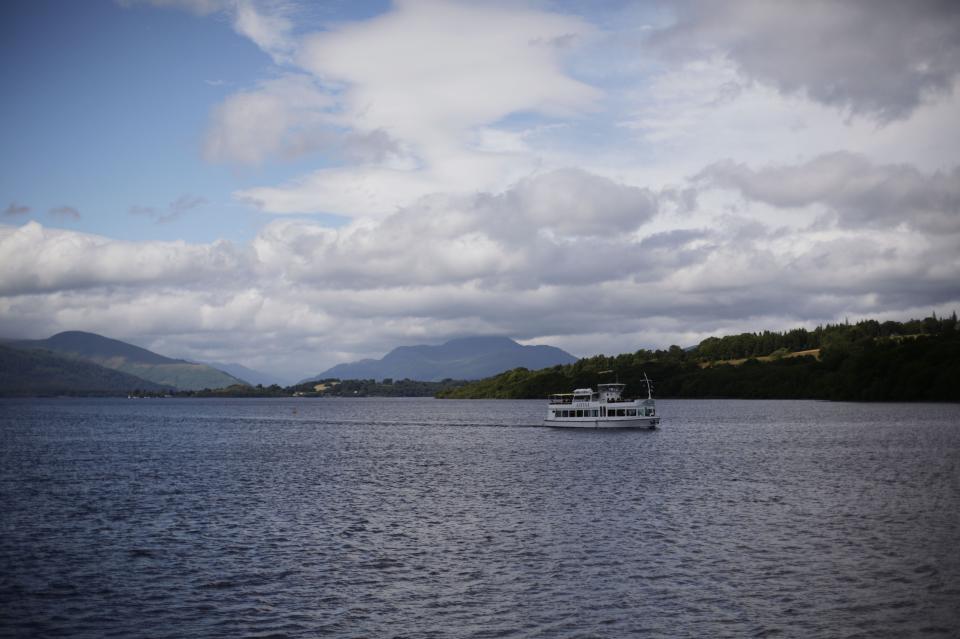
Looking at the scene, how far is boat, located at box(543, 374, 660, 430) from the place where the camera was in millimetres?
175250

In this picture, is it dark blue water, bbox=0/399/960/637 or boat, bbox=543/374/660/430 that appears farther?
boat, bbox=543/374/660/430

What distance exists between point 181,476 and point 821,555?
236 ft

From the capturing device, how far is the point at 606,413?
585 feet

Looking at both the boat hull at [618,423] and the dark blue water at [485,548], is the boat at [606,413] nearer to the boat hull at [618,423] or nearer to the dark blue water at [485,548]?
the boat hull at [618,423]

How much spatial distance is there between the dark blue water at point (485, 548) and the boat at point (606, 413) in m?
67.1

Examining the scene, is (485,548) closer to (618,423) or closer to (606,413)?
(618,423)

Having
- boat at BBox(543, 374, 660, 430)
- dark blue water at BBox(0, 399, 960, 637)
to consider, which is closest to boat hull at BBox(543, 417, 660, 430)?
boat at BBox(543, 374, 660, 430)

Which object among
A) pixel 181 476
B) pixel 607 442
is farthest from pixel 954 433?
pixel 181 476

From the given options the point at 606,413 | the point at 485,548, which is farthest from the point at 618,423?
the point at 485,548

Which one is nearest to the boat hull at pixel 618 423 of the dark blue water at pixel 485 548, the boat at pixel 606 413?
the boat at pixel 606 413

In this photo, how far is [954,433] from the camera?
137m

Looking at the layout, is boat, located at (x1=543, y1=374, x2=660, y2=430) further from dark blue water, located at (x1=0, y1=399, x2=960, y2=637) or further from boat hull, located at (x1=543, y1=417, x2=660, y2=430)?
dark blue water, located at (x1=0, y1=399, x2=960, y2=637)

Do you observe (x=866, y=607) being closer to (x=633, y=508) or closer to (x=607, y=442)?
(x=633, y=508)

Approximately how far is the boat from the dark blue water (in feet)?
220
